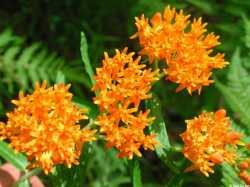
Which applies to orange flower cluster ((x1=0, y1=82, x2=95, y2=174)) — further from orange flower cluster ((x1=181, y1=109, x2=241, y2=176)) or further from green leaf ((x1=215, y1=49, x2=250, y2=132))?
green leaf ((x1=215, y1=49, x2=250, y2=132))

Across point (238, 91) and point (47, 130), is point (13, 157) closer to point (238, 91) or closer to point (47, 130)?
point (47, 130)

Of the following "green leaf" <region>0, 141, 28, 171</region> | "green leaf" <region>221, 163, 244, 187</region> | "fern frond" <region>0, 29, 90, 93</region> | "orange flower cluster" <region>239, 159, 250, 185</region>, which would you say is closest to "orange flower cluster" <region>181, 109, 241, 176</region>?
"orange flower cluster" <region>239, 159, 250, 185</region>

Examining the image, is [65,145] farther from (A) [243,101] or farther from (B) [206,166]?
(A) [243,101]

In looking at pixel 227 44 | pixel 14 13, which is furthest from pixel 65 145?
pixel 14 13

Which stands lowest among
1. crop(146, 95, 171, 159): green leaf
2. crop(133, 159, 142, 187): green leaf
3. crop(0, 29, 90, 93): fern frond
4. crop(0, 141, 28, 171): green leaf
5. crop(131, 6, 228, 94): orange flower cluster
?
crop(133, 159, 142, 187): green leaf

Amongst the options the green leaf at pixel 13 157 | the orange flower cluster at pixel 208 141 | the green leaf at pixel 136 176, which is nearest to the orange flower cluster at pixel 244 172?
the orange flower cluster at pixel 208 141

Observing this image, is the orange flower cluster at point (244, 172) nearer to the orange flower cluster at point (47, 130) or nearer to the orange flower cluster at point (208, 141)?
the orange flower cluster at point (208, 141)

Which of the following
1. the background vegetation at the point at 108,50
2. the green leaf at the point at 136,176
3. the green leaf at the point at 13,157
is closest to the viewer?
the green leaf at the point at 136,176
